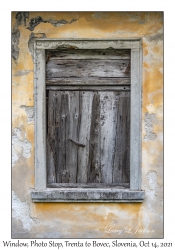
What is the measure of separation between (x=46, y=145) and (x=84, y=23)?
153cm

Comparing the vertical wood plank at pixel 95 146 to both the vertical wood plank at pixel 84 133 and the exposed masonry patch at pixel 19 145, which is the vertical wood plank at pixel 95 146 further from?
the exposed masonry patch at pixel 19 145

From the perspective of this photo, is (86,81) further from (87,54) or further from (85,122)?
(85,122)

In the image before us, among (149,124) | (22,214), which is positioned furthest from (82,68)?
(22,214)

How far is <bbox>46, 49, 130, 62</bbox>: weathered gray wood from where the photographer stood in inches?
209

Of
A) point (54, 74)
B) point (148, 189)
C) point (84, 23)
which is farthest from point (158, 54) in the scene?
point (148, 189)

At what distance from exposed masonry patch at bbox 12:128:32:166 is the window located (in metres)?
0.12

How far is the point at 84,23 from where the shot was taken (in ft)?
17.0

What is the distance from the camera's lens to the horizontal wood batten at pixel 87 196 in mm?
5176

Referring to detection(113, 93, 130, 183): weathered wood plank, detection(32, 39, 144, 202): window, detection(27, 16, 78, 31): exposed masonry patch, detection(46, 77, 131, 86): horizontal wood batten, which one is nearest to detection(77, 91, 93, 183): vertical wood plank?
detection(32, 39, 144, 202): window

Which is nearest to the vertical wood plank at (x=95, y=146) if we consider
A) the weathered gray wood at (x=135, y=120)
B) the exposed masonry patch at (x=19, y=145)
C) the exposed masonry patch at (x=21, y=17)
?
the weathered gray wood at (x=135, y=120)

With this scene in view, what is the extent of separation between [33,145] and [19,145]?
17 centimetres

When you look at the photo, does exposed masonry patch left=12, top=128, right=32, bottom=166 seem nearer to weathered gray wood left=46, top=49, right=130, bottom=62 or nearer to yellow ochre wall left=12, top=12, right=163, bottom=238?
yellow ochre wall left=12, top=12, right=163, bottom=238

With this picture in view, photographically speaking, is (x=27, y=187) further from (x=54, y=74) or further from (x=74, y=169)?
(x=54, y=74)

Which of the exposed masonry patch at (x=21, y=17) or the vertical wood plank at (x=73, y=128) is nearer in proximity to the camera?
the exposed masonry patch at (x=21, y=17)
